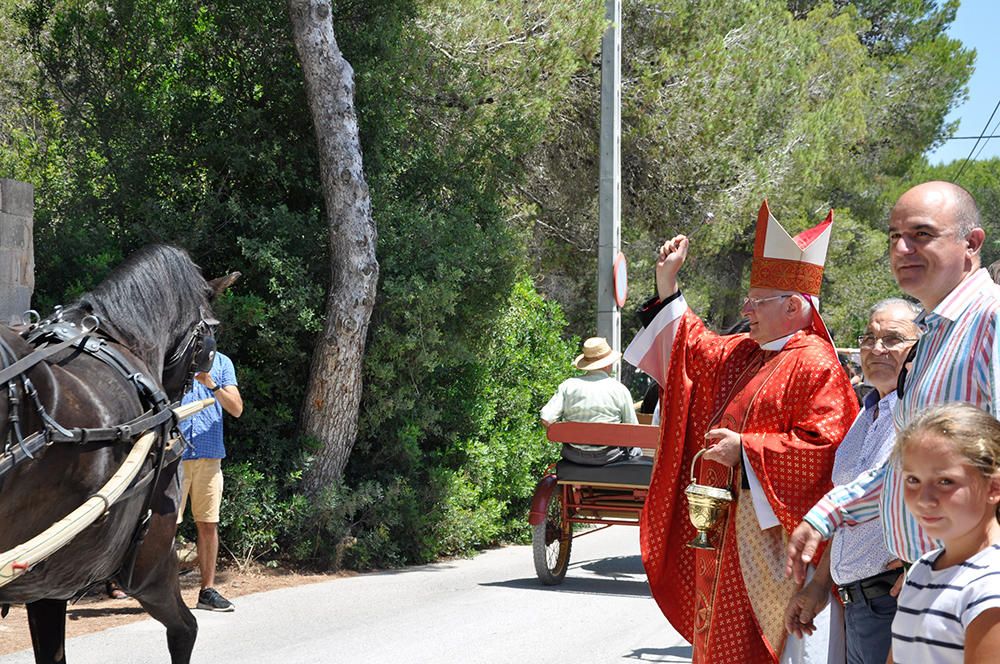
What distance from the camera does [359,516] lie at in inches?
440

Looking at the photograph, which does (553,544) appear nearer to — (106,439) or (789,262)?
(106,439)

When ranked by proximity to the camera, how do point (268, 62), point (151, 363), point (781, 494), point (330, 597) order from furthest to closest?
1. point (268, 62)
2. point (330, 597)
3. point (151, 363)
4. point (781, 494)

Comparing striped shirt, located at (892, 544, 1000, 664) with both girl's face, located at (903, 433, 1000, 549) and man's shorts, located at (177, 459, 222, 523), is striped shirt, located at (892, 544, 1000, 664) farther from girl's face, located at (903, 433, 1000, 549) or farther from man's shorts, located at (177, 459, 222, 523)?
man's shorts, located at (177, 459, 222, 523)

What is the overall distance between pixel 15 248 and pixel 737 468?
239 inches

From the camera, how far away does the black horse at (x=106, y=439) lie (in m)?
4.49

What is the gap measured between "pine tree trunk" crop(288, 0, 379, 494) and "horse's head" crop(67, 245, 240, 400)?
154 inches

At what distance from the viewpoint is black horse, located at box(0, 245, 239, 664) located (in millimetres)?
4488

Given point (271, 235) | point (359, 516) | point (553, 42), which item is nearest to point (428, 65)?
point (553, 42)

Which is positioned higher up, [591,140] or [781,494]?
[591,140]

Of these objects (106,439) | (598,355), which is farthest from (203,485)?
(598,355)

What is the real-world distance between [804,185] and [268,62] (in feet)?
40.5

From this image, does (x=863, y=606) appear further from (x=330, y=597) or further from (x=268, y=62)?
(x=268, y=62)

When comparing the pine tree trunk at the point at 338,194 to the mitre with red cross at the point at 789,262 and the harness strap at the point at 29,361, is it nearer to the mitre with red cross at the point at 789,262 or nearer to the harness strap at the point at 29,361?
the harness strap at the point at 29,361

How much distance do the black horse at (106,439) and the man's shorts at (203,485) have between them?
8.37 ft
